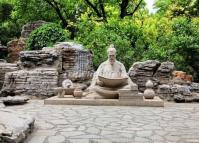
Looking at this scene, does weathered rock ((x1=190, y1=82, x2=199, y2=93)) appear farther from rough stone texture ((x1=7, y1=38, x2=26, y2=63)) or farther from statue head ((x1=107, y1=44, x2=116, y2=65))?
rough stone texture ((x1=7, y1=38, x2=26, y2=63))

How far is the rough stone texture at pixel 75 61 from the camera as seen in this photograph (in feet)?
46.4

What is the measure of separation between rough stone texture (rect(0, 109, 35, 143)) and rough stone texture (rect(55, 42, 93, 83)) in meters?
7.13

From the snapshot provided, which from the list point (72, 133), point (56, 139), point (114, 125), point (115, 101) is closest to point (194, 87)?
point (115, 101)

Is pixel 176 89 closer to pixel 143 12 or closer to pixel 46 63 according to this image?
pixel 46 63

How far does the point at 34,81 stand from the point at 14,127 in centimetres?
757

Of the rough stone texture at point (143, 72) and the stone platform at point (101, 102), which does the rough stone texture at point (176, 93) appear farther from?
the stone platform at point (101, 102)

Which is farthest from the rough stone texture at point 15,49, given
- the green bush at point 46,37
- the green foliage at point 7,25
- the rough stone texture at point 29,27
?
the green foliage at point 7,25

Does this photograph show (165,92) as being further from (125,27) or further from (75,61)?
(125,27)

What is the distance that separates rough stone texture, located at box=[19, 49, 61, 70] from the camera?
45.9 feet

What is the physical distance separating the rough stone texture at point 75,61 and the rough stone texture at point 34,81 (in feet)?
2.59

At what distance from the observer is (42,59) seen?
14.0 metres

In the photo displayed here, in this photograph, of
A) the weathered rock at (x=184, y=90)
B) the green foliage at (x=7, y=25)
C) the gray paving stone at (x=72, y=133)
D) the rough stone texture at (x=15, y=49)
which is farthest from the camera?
the green foliage at (x=7, y=25)

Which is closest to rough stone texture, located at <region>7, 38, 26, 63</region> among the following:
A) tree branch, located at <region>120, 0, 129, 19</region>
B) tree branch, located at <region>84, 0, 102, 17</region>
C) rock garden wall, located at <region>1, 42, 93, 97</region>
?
rock garden wall, located at <region>1, 42, 93, 97</region>

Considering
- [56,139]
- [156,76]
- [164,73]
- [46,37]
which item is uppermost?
[46,37]
